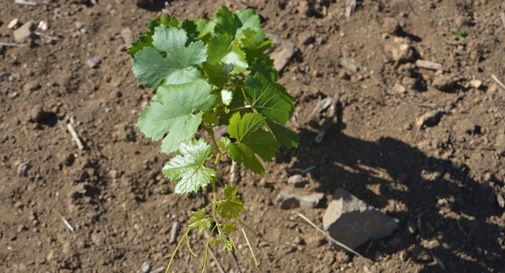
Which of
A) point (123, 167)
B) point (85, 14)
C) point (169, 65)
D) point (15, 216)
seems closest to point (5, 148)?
point (15, 216)

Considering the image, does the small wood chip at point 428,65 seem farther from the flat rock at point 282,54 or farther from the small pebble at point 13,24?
the small pebble at point 13,24

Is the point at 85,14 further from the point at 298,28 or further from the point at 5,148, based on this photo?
the point at 298,28

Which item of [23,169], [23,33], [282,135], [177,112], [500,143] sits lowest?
[23,169]

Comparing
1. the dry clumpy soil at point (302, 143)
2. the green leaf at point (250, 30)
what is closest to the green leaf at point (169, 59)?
the green leaf at point (250, 30)

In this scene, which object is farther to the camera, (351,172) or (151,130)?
(351,172)

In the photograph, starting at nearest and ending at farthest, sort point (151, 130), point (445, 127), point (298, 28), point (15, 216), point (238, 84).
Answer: point (151, 130) < point (238, 84) < point (15, 216) < point (445, 127) < point (298, 28)

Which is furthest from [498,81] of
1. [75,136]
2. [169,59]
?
[75,136]

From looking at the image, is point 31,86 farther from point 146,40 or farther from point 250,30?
point 250,30
